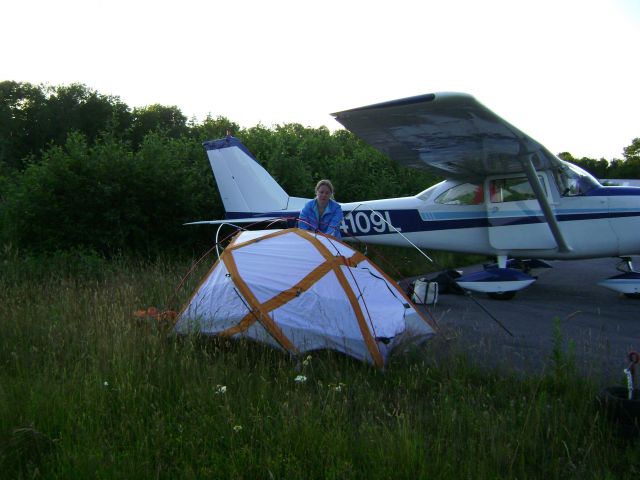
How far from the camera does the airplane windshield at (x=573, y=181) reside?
808cm

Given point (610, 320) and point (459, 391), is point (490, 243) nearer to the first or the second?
point (610, 320)

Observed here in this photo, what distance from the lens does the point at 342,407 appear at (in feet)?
10.3

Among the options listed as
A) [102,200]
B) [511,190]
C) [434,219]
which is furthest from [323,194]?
[102,200]

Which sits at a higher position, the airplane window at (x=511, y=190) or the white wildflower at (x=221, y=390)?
the airplane window at (x=511, y=190)

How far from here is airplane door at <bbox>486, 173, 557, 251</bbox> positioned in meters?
8.07

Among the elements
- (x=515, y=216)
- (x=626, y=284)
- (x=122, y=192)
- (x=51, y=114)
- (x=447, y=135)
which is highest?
(x=51, y=114)

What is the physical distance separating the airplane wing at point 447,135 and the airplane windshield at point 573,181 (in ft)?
0.98

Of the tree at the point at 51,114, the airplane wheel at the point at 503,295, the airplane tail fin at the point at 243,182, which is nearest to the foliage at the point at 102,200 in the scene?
the airplane tail fin at the point at 243,182

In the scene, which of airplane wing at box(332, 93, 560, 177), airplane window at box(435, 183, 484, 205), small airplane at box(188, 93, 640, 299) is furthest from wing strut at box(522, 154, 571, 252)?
airplane window at box(435, 183, 484, 205)

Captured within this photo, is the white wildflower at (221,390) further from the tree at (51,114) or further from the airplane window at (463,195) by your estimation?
the tree at (51,114)

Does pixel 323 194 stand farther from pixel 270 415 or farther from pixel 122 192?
pixel 122 192

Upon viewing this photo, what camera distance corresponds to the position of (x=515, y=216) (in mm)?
8203

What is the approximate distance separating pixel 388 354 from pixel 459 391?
2.43ft

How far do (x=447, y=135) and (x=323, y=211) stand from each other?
84.9 inches
